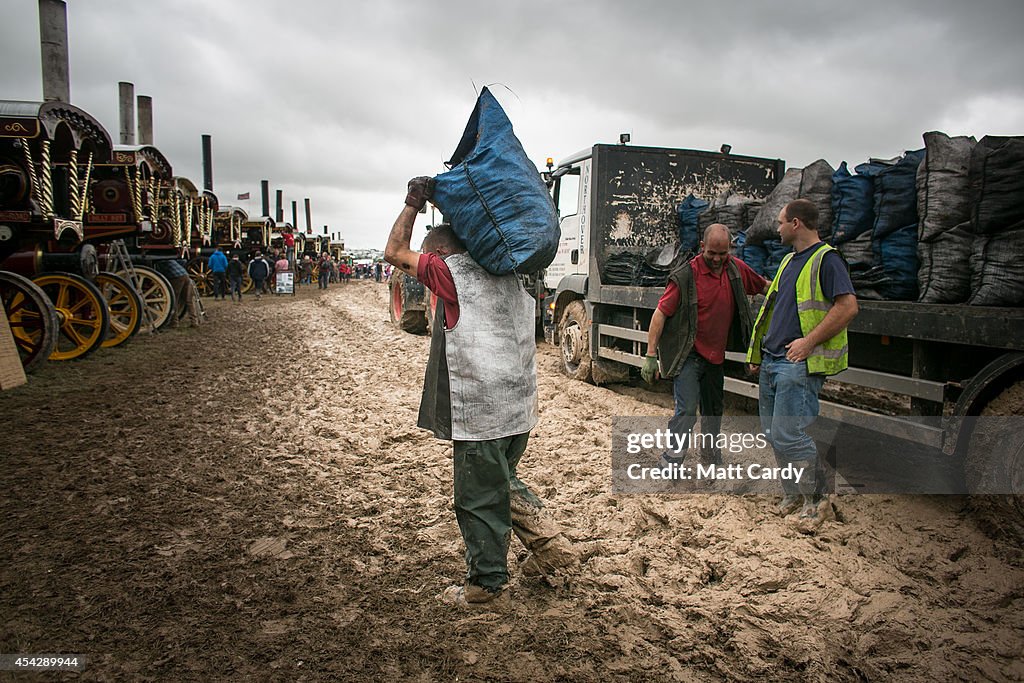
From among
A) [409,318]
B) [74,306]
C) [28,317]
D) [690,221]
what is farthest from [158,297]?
[690,221]

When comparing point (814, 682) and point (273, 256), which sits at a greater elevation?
point (273, 256)

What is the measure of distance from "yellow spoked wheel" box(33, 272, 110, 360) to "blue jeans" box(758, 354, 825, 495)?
796cm

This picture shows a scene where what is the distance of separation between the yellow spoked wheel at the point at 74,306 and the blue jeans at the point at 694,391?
7274 millimetres

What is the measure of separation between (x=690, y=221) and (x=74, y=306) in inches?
297

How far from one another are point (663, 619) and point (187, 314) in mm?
13289

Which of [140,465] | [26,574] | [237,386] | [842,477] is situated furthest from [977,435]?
[237,386]

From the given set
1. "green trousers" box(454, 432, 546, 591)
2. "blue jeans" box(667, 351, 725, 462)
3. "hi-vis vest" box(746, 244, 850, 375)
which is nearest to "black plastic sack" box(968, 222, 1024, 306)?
"hi-vis vest" box(746, 244, 850, 375)

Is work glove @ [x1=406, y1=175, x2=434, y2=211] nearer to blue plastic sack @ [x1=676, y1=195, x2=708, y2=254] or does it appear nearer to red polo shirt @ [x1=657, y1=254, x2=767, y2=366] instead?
red polo shirt @ [x1=657, y1=254, x2=767, y2=366]

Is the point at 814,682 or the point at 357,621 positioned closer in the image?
the point at 814,682

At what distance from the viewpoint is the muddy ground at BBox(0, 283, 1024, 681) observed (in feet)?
8.06

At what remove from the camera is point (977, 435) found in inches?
132

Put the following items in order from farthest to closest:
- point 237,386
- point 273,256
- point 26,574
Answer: point 273,256, point 237,386, point 26,574

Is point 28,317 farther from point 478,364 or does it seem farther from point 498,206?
point 498,206

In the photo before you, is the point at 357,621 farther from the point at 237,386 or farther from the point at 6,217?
the point at 6,217
